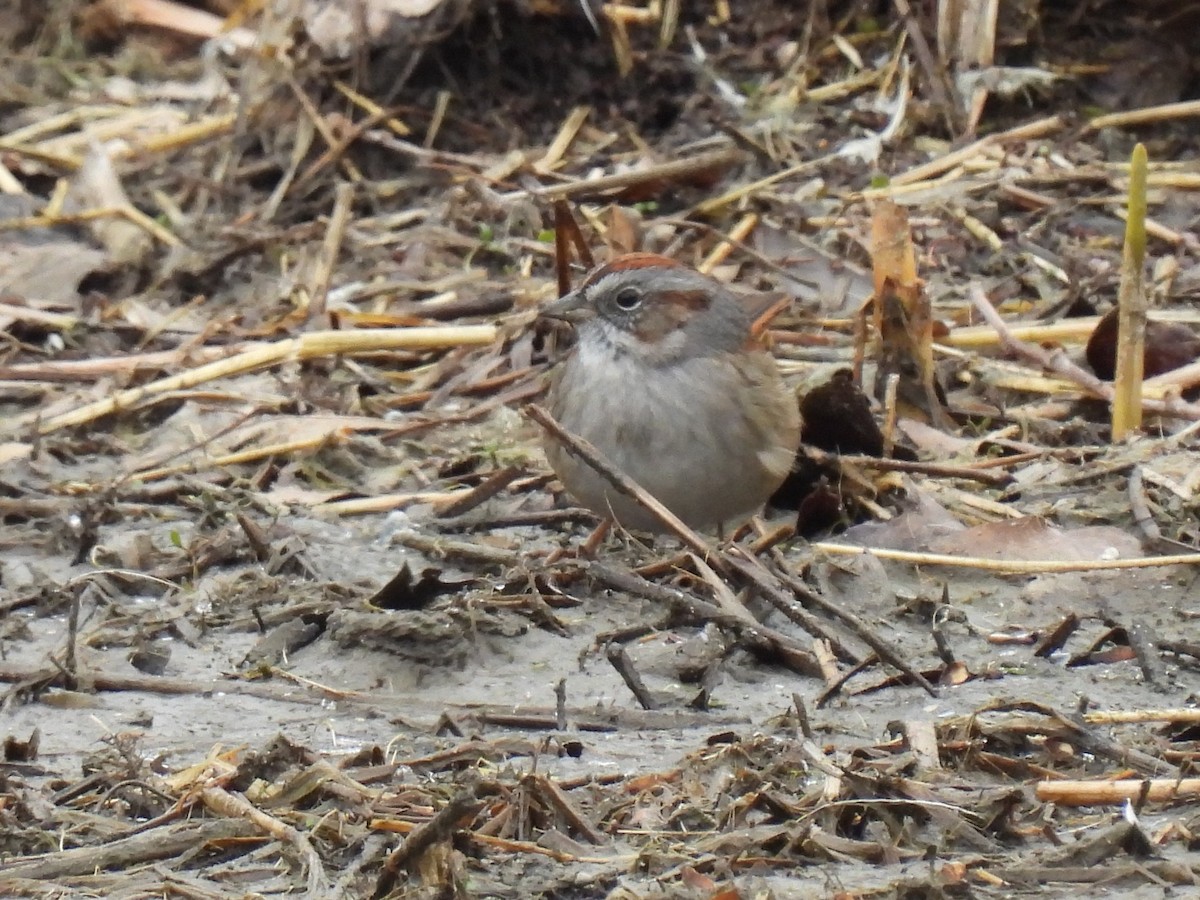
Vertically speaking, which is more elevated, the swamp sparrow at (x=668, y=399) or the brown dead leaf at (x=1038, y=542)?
the swamp sparrow at (x=668, y=399)

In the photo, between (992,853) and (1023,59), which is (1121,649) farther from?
(1023,59)

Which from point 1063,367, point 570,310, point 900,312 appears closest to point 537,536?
point 570,310

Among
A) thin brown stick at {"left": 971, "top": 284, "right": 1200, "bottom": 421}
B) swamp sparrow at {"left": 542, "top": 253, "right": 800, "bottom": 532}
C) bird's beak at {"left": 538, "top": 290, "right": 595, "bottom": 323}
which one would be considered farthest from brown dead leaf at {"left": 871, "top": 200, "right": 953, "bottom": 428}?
bird's beak at {"left": 538, "top": 290, "right": 595, "bottom": 323}

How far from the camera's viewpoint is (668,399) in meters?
4.83

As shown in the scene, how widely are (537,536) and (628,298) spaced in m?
0.69

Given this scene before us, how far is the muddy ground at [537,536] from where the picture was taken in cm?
300

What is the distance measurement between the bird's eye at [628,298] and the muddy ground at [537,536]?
563 millimetres

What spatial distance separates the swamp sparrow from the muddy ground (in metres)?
0.21

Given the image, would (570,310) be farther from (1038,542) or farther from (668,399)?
(1038,542)

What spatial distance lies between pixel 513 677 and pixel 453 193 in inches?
144

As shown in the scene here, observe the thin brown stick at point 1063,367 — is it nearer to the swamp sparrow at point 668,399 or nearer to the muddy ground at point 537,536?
the muddy ground at point 537,536

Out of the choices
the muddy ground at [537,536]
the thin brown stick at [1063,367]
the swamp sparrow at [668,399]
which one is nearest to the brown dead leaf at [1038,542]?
the muddy ground at [537,536]

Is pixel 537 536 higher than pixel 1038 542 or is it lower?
lower

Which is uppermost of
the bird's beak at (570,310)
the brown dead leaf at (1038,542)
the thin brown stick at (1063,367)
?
the bird's beak at (570,310)
